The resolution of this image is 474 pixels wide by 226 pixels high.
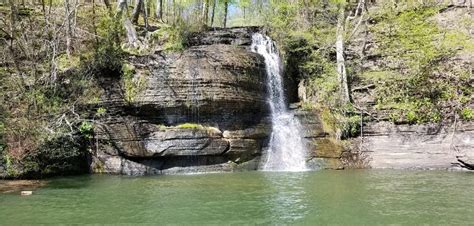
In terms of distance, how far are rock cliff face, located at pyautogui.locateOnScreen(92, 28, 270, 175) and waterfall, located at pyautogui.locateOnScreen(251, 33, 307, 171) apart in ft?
1.87

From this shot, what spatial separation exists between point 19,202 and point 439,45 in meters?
19.6

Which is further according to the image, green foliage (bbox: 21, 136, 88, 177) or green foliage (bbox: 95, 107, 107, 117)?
green foliage (bbox: 95, 107, 107, 117)

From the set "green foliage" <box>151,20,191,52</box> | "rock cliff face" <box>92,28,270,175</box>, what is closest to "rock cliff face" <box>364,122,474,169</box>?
"rock cliff face" <box>92,28,270,175</box>

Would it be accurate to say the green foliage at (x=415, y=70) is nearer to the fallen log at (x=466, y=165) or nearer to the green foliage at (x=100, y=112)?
the fallen log at (x=466, y=165)

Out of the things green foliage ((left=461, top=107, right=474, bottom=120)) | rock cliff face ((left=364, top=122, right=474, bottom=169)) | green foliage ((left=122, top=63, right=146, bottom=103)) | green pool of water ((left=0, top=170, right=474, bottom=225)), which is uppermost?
green foliage ((left=122, top=63, right=146, bottom=103))

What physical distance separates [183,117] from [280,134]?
4.43 m

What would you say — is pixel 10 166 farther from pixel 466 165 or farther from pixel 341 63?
pixel 466 165

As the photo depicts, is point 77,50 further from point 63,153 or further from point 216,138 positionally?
point 216,138

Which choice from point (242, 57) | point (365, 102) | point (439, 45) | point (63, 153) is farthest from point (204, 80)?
point (439, 45)

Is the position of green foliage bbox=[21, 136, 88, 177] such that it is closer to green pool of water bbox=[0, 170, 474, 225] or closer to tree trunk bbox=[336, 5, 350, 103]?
green pool of water bbox=[0, 170, 474, 225]

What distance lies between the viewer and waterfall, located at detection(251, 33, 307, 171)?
19641 mm

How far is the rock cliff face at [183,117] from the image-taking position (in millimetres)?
18422

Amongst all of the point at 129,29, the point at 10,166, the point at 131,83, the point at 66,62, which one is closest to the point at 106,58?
the point at 131,83

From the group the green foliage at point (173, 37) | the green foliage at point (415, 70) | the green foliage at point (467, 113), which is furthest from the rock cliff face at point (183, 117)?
the green foliage at point (467, 113)
